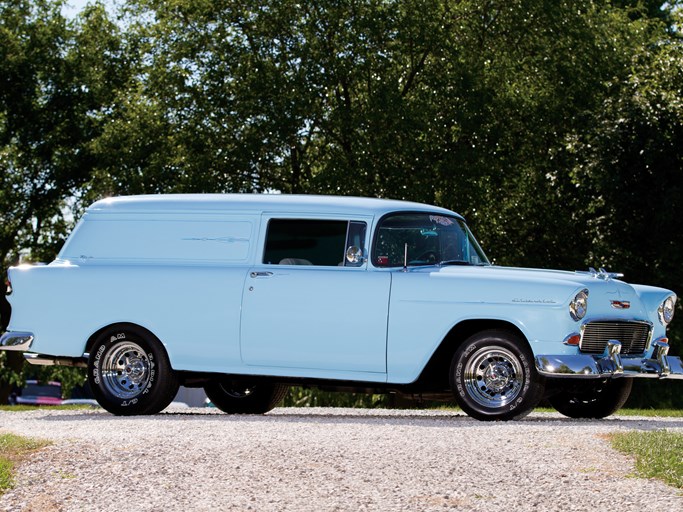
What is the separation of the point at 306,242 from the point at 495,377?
2200 mm

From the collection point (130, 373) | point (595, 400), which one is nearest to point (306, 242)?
point (130, 373)

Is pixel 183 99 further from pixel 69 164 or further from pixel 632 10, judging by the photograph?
pixel 632 10

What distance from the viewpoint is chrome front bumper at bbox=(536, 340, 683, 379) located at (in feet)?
37.7

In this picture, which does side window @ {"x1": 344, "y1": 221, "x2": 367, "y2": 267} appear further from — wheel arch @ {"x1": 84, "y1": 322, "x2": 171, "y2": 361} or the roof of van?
wheel arch @ {"x1": 84, "y1": 322, "x2": 171, "y2": 361}

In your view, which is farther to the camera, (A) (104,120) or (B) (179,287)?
(A) (104,120)

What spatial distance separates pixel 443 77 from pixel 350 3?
2.60 m

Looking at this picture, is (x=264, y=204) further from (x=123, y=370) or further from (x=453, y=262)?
(x=123, y=370)

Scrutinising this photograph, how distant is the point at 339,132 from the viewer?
94.4 feet

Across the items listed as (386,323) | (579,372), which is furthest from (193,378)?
(579,372)

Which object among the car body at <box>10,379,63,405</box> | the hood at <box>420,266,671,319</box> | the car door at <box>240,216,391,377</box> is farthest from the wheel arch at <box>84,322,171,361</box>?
the car body at <box>10,379,63,405</box>

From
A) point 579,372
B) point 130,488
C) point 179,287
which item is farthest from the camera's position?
point 179,287

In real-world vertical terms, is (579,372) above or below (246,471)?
above

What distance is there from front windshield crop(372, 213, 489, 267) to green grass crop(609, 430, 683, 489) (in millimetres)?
2717

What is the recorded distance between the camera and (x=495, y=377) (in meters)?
11.8
